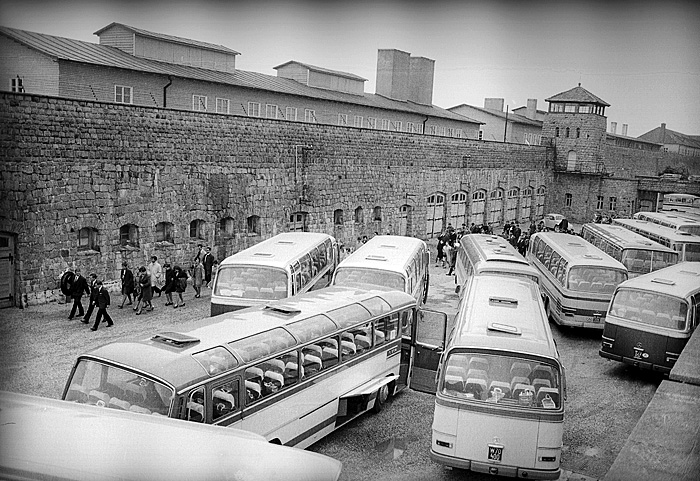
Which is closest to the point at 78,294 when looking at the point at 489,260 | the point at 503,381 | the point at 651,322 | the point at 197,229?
the point at 197,229

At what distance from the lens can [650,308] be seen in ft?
33.2

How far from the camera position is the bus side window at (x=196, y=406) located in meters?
5.39

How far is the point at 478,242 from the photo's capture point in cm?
1608

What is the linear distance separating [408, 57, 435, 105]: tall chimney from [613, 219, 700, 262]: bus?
15082mm

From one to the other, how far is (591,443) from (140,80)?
47.9ft

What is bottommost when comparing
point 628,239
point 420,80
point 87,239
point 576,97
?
point 87,239

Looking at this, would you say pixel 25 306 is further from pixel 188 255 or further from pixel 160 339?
pixel 160 339

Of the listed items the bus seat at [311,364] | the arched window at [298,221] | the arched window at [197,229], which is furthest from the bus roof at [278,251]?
the arched window at [298,221]

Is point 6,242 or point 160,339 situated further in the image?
point 6,242

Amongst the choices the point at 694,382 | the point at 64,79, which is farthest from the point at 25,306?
the point at 694,382

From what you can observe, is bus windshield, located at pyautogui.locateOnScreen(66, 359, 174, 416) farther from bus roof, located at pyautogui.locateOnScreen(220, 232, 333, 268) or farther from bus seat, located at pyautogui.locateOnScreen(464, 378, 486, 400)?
bus roof, located at pyautogui.locateOnScreen(220, 232, 333, 268)

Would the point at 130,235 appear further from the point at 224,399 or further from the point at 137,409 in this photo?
the point at 137,409

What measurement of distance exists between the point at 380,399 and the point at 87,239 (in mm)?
7780

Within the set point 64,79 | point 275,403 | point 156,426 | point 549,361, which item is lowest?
point 275,403
